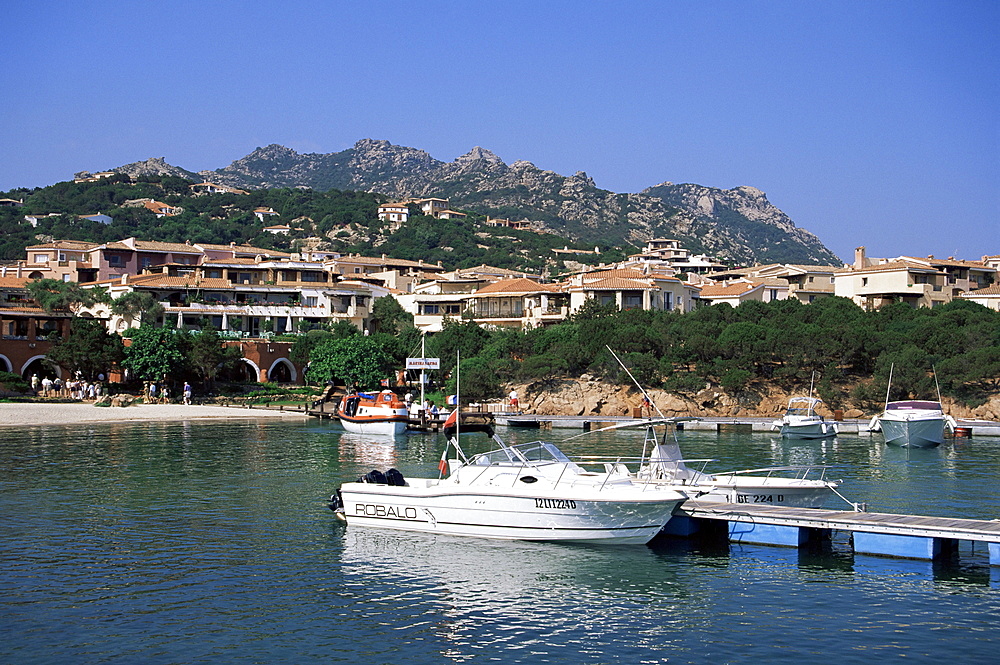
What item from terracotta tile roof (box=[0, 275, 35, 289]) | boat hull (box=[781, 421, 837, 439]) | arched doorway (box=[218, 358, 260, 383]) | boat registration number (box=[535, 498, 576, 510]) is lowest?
boat registration number (box=[535, 498, 576, 510])

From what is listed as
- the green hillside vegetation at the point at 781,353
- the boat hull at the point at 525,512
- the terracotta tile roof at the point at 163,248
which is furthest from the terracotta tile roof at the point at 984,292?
the terracotta tile roof at the point at 163,248

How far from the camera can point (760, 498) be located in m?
27.8

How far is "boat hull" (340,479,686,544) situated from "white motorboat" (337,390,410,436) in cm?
2845

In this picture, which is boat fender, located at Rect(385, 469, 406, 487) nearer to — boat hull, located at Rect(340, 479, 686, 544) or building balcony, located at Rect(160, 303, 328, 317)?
boat hull, located at Rect(340, 479, 686, 544)

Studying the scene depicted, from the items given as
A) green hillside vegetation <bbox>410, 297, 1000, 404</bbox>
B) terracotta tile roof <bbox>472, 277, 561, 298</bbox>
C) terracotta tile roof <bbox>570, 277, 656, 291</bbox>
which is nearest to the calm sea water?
green hillside vegetation <bbox>410, 297, 1000, 404</bbox>

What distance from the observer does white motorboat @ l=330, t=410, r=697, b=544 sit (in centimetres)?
2433

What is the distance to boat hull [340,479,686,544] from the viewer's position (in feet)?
79.5

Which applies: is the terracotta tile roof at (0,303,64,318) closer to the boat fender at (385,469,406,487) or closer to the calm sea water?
the calm sea water

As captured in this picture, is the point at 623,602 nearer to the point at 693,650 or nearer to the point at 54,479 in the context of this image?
the point at 693,650

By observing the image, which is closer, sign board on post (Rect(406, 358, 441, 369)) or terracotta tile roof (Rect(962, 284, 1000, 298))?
A: sign board on post (Rect(406, 358, 441, 369))

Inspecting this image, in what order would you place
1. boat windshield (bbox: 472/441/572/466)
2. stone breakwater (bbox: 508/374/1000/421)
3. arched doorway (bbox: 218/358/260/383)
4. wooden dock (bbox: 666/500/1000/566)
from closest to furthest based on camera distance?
1. wooden dock (bbox: 666/500/1000/566)
2. boat windshield (bbox: 472/441/572/466)
3. stone breakwater (bbox: 508/374/1000/421)
4. arched doorway (bbox: 218/358/260/383)

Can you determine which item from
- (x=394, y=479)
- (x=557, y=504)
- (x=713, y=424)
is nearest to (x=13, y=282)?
(x=713, y=424)

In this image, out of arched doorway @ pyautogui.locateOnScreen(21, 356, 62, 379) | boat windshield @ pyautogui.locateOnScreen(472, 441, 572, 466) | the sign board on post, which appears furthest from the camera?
arched doorway @ pyautogui.locateOnScreen(21, 356, 62, 379)

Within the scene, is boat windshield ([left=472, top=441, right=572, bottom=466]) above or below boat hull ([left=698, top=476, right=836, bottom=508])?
above
